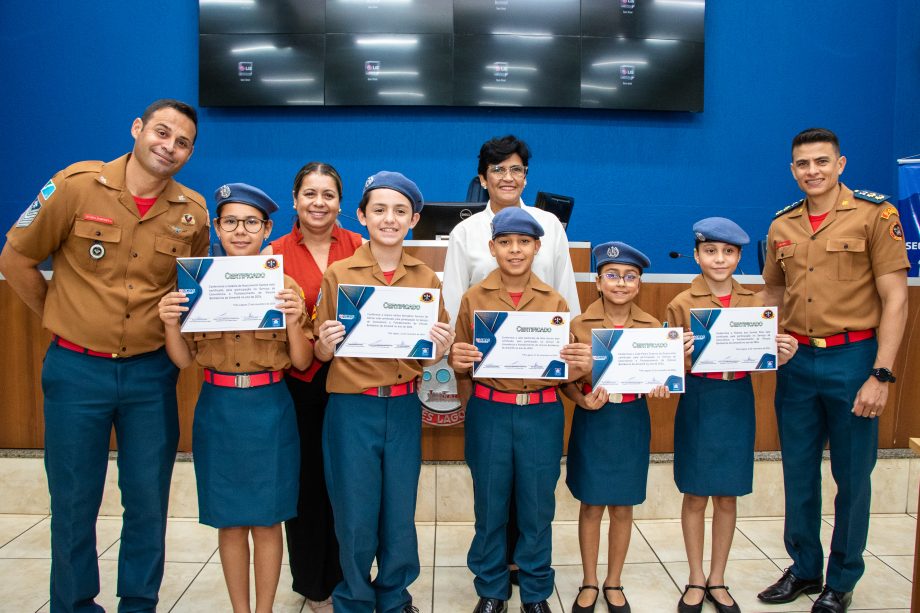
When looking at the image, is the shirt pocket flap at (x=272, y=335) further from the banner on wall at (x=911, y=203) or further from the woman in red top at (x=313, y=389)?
the banner on wall at (x=911, y=203)

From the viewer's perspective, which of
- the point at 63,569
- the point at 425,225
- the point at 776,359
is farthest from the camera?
the point at 425,225

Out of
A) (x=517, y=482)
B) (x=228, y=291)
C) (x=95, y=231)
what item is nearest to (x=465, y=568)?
(x=517, y=482)

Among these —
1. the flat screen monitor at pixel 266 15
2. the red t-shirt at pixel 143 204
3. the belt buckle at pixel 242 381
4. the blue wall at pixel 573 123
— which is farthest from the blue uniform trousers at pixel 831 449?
the flat screen monitor at pixel 266 15

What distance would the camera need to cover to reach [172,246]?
2150 millimetres

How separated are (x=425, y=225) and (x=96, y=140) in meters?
3.49

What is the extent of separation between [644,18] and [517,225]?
375 cm

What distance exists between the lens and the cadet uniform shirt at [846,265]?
2.35 m

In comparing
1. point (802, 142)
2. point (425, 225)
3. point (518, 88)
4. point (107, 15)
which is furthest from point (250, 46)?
point (802, 142)

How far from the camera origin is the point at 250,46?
5.04 m

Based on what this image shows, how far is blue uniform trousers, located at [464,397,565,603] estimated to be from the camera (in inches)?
86.9

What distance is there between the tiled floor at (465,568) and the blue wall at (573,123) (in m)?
2.80

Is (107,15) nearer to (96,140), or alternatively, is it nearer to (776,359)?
(96,140)

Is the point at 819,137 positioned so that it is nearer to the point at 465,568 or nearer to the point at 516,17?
the point at 465,568

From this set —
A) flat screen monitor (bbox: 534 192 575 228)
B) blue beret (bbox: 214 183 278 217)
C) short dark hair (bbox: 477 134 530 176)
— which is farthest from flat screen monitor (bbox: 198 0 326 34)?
blue beret (bbox: 214 183 278 217)
